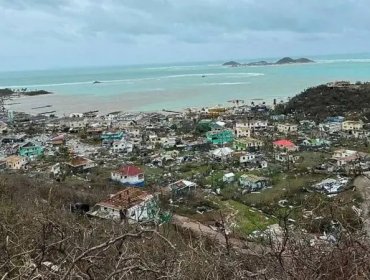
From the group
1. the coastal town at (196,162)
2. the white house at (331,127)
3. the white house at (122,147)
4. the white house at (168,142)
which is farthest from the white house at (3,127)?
the white house at (331,127)

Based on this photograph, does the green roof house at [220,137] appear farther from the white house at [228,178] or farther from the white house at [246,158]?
the white house at [228,178]

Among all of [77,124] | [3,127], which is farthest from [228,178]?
[3,127]

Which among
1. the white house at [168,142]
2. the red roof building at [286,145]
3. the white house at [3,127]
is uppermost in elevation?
the red roof building at [286,145]

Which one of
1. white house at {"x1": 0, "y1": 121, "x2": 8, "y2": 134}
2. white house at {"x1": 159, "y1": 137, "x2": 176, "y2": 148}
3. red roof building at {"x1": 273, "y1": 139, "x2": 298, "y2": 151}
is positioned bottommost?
white house at {"x1": 0, "y1": 121, "x2": 8, "y2": 134}

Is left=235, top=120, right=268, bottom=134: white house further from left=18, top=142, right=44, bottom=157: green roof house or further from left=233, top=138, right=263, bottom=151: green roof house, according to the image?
left=18, top=142, right=44, bottom=157: green roof house

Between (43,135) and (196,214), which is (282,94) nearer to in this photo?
(43,135)

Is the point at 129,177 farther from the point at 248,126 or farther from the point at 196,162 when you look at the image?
the point at 248,126

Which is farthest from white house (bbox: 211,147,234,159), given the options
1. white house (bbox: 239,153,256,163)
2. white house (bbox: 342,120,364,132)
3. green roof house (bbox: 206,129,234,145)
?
white house (bbox: 342,120,364,132)
